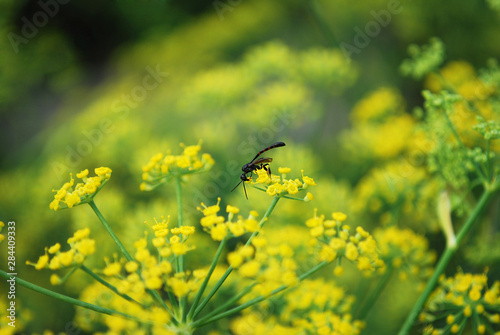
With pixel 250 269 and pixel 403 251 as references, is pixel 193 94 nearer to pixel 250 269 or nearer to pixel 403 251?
pixel 403 251

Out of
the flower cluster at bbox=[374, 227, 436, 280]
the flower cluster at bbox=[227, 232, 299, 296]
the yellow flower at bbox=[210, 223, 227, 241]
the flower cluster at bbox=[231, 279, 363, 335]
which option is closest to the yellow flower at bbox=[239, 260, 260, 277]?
the flower cluster at bbox=[227, 232, 299, 296]

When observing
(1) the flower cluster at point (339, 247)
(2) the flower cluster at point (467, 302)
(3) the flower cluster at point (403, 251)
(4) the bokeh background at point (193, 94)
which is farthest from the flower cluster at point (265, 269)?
(4) the bokeh background at point (193, 94)

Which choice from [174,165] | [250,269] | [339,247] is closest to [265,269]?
[250,269]

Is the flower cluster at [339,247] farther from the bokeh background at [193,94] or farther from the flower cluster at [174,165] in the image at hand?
the bokeh background at [193,94]

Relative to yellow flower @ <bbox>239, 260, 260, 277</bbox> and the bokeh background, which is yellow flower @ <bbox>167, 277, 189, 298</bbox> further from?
the bokeh background

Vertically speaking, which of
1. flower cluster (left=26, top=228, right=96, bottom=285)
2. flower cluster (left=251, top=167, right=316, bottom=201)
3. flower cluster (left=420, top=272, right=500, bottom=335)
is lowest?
flower cluster (left=420, top=272, right=500, bottom=335)

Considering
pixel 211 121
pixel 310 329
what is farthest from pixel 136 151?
pixel 310 329
